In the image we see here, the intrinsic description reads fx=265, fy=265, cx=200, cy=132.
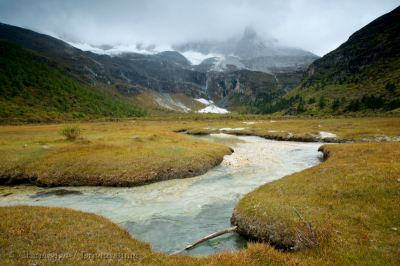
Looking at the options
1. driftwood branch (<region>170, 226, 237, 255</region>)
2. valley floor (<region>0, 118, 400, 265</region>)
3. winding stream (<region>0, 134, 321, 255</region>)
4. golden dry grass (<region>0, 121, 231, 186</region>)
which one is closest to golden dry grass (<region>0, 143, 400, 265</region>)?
valley floor (<region>0, 118, 400, 265</region>)

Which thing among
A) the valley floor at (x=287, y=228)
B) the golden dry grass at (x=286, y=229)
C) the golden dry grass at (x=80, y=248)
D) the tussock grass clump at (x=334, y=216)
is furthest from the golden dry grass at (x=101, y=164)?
the golden dry grass at (x=80, y=248)

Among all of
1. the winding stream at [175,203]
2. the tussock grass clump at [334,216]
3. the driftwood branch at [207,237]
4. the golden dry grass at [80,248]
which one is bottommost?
the winding stream at [175,203]

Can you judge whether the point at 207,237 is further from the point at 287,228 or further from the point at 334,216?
the point at 334,216

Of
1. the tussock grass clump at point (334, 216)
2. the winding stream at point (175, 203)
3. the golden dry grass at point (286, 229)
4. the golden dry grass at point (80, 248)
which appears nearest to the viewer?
the golden dry grass at point (80, 248)

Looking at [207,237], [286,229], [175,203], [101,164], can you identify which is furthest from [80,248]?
[101,164]

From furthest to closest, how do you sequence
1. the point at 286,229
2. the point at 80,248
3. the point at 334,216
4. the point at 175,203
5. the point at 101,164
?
the point at 101,164 → the point at 175,203 → the point at 334,216 → the point at 286,229 → the point at 80,248

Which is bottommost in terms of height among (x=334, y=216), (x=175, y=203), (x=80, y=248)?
(x=175, y=203)

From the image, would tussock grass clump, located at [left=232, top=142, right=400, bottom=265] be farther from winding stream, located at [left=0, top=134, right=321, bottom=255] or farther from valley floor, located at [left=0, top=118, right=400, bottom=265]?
winding stream, located at [left=0, top=134, right=321, bottom=255]

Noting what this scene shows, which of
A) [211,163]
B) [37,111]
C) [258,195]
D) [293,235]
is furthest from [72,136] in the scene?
[37,111]

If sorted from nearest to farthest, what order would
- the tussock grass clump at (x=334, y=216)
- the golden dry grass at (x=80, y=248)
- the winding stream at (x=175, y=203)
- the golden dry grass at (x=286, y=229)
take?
the golden dry grass at (x=80, y=248) → the golden dry grass at (x=286, y=229) → the tussock grass clump at (x=334, y=216) → the winding stream at (x=175, y=203)

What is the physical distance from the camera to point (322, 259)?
1324 cm

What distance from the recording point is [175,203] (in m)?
25.5

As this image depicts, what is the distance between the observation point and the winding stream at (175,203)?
18.6 meters

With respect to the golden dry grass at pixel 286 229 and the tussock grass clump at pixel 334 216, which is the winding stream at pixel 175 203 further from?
the golden dry grass at pixel 286 229
